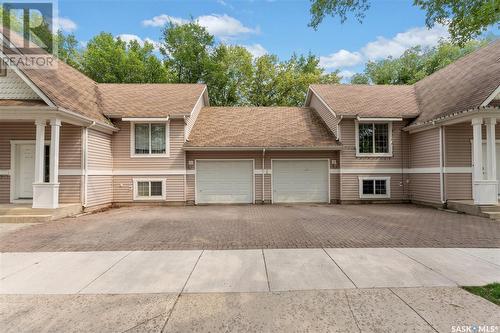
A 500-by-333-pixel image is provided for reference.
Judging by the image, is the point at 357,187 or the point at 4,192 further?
the point at 357,187

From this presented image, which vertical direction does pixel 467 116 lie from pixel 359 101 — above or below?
below

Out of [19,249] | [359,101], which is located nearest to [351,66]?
[359,101]

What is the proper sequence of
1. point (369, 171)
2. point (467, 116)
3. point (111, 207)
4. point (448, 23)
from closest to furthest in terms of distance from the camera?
1. point (448, 23)
2. point (467, 116)
3. point (111, 207)
4. point (369, 171)

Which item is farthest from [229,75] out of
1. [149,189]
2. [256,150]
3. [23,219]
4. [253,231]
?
[253,231]

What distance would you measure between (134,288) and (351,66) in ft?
110

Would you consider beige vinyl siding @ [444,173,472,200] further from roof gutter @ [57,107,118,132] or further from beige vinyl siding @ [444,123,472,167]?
roof gutter @ [57,107,118,132]

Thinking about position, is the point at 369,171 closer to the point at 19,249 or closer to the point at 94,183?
the point at 94,183

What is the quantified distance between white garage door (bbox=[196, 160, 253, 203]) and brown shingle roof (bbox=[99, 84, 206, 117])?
116 inches

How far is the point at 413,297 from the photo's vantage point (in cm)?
386

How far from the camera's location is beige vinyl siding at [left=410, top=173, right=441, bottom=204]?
484 inches

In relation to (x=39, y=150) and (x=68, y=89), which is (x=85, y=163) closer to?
(x=39, y=150)

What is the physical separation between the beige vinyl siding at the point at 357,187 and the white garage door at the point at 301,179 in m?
0.90

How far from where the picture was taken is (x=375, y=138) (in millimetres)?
14281

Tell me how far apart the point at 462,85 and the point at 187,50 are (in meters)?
23.7
